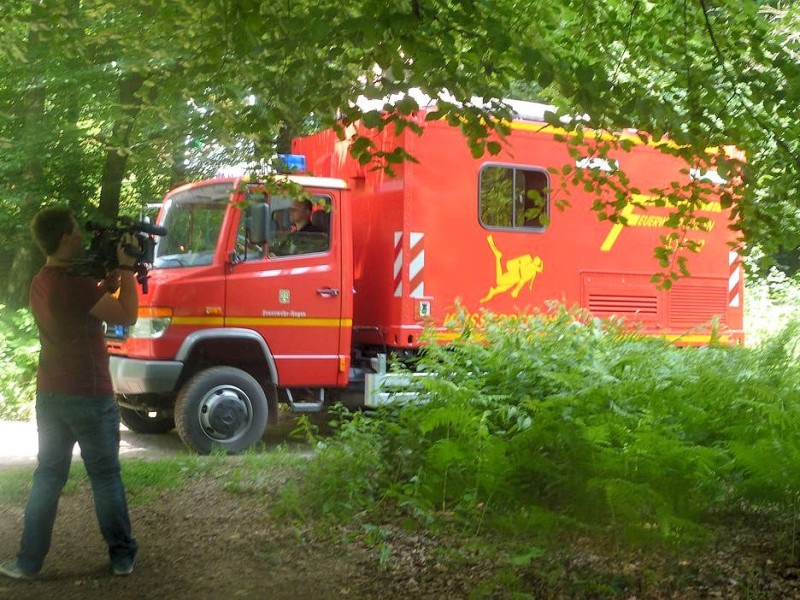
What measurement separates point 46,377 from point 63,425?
0.25 metres

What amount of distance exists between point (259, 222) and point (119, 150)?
4.86ft

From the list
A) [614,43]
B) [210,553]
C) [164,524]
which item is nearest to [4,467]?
[164,524]

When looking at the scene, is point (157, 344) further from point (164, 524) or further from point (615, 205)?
point (615, 205)

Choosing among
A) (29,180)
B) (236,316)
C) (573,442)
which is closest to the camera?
(573,442)

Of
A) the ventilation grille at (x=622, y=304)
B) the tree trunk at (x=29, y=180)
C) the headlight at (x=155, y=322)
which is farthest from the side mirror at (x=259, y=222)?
the ventilation grille at (x=622, y=304)

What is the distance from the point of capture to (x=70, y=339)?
4676 millimetres

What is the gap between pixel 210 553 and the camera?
5129 millimetres

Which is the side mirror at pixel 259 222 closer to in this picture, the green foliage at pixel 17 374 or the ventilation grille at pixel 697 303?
the green foliage at pixel 17 374

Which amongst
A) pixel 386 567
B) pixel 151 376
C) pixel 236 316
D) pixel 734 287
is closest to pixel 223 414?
pixel 151 376

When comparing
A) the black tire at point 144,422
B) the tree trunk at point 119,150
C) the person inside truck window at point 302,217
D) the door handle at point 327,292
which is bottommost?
the black tire at point 144,422

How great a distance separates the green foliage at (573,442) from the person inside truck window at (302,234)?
321cm

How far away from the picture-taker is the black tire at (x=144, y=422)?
33.9ft

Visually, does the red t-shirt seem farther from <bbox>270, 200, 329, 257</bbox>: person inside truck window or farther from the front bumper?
<bbox>270, 200, 329, 257</bbox>: person inside truck window

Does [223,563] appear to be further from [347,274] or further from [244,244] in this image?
[347,274]
